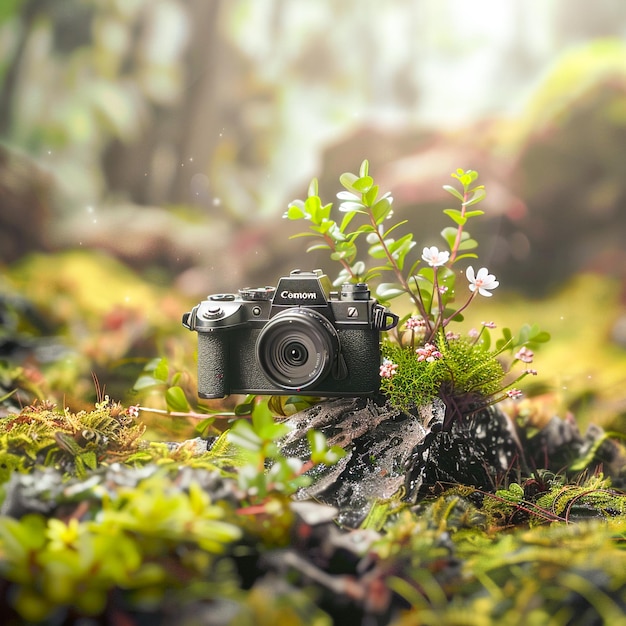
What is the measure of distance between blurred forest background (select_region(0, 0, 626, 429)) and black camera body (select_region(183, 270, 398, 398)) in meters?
0.58

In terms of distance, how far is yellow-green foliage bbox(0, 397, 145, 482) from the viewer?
91 cm

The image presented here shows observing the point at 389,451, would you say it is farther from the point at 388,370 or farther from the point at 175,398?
the point at 175,398

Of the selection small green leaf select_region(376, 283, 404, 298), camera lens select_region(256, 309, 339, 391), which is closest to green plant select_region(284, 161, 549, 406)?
small green leaf select_region(376, 283, 404, 298)

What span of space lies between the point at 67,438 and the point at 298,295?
418mm

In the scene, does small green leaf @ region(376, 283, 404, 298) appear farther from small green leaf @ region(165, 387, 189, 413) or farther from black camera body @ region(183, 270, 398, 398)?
small green leaf @ region(165, 387, 189, 413)

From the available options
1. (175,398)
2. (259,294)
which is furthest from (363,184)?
(175,398)

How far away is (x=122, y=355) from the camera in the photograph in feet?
5.74

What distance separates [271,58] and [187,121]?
1.12 feet

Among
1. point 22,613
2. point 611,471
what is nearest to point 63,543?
point 22,613

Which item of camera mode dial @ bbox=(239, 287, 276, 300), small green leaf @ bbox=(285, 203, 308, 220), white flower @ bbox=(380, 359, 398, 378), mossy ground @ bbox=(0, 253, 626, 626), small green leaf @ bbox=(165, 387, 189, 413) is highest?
small green leaf @ bbox=(285, 203, 308, 220)

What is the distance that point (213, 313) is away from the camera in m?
1.04

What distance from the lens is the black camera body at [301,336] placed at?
100 cm

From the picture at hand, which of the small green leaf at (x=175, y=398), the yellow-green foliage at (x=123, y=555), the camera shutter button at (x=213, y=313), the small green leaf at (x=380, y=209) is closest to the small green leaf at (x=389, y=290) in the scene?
the small green leaf at (x=380, y=209)

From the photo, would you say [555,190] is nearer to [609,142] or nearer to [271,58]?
[609,142]
